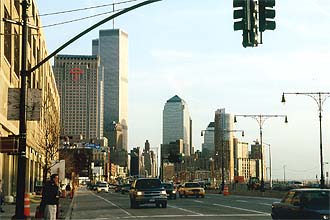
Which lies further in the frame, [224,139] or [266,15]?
[224,139]

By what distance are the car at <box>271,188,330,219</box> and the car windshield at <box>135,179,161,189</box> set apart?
1967 cm

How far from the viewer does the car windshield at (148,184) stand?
36844mm

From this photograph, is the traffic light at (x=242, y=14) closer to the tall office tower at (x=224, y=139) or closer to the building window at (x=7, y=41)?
the building window at (x=7, y=41)

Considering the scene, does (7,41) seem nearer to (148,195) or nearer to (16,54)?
(16,54)

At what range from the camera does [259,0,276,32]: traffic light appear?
17594 millimetres

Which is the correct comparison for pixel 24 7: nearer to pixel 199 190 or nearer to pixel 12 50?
pixel 12 50

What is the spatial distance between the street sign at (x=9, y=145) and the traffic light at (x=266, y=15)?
→ 8.96m

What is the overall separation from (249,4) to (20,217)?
975 cm

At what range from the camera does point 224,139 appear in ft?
440

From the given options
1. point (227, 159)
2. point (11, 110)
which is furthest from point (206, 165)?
point (11, 110)

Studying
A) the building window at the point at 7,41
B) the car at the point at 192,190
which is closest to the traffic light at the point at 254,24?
the building window at the point at 7,41

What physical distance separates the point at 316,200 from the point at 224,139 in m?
118

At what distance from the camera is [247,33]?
17375 millimetres

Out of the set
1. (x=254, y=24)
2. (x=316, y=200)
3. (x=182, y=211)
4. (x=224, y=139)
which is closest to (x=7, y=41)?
(x=182, y=211)
